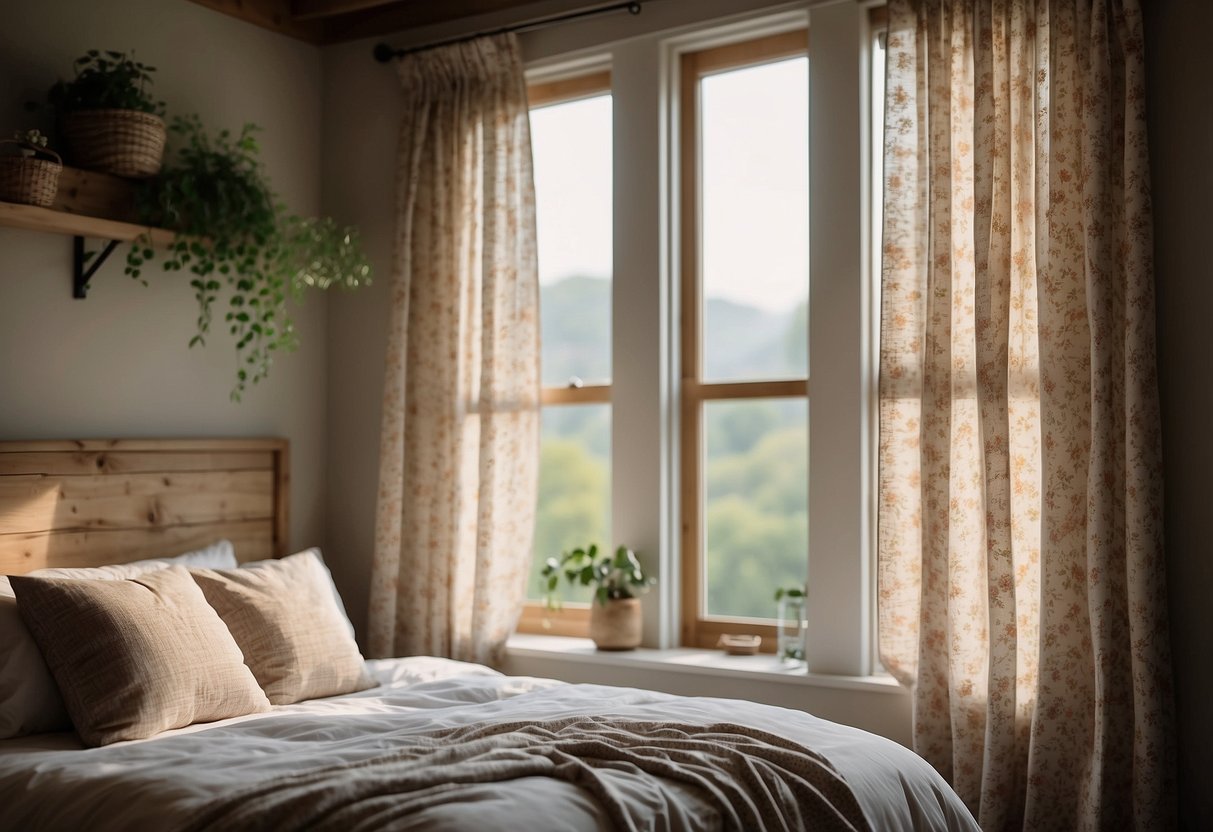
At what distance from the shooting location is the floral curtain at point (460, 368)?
12.6 feet

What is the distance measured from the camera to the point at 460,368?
3.97 meters

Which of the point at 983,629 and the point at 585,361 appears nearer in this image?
the point at 983,629

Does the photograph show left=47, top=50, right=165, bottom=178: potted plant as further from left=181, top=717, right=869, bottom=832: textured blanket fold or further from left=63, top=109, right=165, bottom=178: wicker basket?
left=181, top=717, right=869, bottom=832: textured blanket fold

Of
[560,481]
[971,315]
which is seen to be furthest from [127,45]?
[971,315]

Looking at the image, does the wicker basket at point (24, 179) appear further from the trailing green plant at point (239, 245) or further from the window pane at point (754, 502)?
the window pane at point (754, 502)

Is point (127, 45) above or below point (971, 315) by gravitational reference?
above

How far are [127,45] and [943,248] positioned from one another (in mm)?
2678

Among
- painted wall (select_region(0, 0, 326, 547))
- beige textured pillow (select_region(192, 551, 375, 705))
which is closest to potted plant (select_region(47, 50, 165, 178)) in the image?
painted wall (select_region(0, 0, 326, 547))

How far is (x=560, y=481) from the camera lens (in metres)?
4.05

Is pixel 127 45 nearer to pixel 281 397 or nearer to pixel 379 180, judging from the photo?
pixel 379 180

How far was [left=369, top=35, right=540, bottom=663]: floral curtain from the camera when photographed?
3.83 metres

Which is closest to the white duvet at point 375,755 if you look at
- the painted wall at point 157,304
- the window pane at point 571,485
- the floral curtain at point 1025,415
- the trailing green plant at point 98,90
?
the floral curtain at point 1025,415

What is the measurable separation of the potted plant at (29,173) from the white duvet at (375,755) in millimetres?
1478

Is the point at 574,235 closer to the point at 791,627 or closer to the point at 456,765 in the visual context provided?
the point at 791,627
